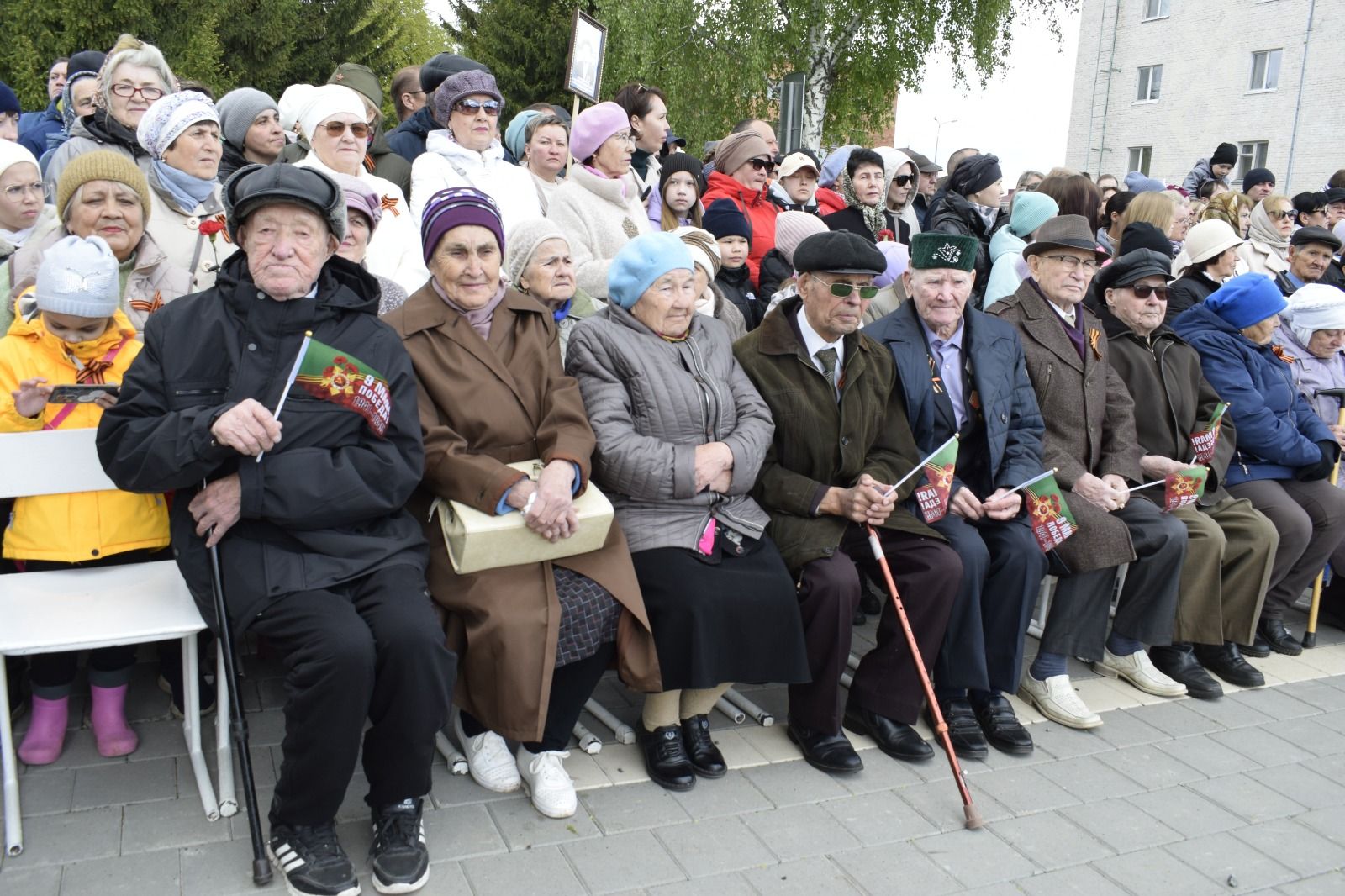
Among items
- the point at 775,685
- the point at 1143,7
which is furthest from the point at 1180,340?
the point at 1143,7

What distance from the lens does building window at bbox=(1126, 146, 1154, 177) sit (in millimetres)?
32281

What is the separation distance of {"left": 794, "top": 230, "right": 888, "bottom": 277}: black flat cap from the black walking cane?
2357 millimetres

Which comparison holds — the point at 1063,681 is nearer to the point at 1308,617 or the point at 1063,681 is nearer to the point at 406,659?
the point at 1308,617

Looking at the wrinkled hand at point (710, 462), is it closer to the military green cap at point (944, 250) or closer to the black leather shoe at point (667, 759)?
the black leather shoe at point (667, 759)

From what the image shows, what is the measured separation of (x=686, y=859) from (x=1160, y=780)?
1.93 m

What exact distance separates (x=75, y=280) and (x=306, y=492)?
3.53 ft

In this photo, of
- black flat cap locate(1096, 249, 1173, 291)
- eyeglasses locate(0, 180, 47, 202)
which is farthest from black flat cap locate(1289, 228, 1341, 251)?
eyeglasses locate(0, 180, 47, 202)

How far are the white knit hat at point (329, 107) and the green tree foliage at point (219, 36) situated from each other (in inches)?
512

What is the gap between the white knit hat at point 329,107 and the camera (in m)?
4.85

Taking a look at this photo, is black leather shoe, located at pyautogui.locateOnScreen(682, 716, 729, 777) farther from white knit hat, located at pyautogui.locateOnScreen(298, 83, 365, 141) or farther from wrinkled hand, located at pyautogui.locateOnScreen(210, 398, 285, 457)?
white knit hat, located at pyautogui.locateOnScreen(298, 83, 365, 141)

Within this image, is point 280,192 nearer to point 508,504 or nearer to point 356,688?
point 508,504

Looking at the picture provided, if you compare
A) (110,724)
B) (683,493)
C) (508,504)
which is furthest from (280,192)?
(110,724)

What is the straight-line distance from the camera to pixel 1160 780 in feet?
12.7

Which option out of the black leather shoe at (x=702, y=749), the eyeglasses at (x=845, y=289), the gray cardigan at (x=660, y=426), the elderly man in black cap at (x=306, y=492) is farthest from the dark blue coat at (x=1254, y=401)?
the elderly man in black cap at (x=306, y=492)
